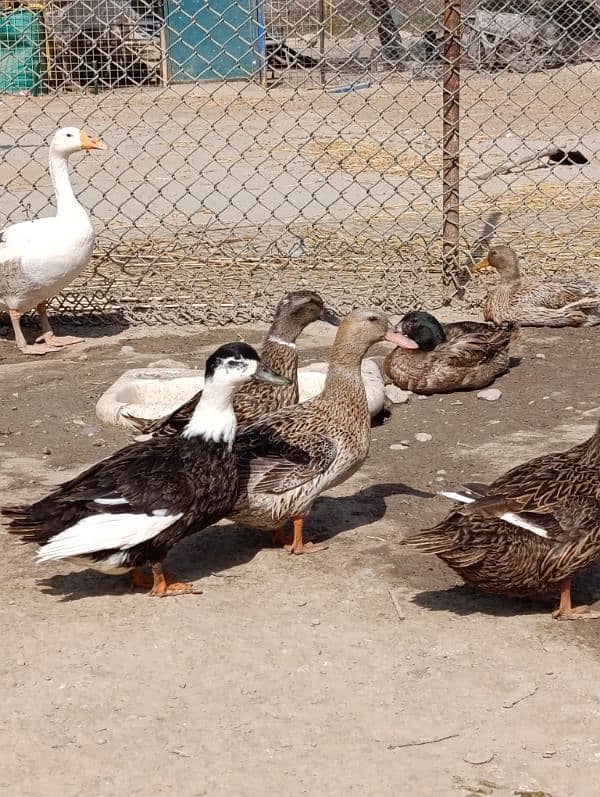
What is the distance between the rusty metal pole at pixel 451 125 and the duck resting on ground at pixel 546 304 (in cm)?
50

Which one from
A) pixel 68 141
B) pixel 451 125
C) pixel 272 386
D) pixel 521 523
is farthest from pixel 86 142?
pixel 521 523

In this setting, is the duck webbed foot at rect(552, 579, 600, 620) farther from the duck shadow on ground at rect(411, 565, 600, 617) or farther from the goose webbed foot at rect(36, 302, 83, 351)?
the goose webbed foot at rect(36, 302, 83, 351)

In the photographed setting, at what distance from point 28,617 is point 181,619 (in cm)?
55

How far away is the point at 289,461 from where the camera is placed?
5117 mm

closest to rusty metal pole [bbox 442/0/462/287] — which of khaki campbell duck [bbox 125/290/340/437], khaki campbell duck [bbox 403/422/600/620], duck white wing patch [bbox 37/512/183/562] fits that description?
khaki campbell duck [bbox 125/290/340/437]

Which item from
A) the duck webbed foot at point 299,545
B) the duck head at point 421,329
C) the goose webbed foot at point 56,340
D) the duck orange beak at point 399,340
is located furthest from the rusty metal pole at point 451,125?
the duck webbed foot at point 299,545

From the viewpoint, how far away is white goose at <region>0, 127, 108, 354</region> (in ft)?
26.4

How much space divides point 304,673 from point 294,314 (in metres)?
2.73

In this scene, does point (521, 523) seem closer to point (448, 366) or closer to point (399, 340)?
point (399, 340)

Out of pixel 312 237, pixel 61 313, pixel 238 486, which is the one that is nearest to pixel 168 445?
pixel 238 486

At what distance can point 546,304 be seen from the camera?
846cm

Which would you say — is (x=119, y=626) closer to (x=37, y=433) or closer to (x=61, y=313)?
(x=37, y=433)

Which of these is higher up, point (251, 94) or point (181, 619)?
point (251, 94)

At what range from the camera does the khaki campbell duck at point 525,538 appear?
439 centimetres
